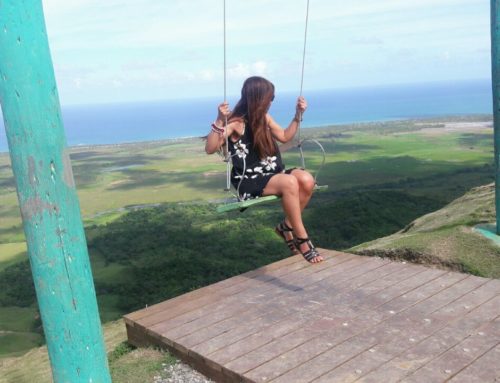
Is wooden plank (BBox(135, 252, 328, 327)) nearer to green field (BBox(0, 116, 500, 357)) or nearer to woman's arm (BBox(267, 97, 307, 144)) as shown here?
woman's arm (BBox(267, 97, 307, 144))

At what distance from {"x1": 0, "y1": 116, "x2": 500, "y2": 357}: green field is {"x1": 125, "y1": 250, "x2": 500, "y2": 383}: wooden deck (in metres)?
24.2

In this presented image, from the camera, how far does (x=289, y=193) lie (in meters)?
4.57

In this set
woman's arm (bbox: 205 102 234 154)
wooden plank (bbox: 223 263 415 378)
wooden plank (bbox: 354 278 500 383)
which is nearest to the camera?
wooden plank (bbox: 354 278 500 383)

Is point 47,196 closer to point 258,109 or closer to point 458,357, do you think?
point 258,109

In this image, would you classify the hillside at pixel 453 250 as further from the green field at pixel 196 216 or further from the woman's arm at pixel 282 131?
Result: the green field at pixel 196 216

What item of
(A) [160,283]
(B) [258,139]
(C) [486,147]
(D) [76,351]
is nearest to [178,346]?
(D) [76,351]

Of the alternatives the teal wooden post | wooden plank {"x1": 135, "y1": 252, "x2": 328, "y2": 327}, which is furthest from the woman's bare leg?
the teal wooden post

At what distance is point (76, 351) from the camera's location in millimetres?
2727

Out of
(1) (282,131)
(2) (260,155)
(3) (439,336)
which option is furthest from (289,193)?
(3) (439,336)

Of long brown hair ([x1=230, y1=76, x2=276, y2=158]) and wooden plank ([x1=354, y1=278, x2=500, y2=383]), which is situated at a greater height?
long brown hair ([x1=230, y1=76, x2=276, y2=158])

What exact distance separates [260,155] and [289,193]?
0.48 m

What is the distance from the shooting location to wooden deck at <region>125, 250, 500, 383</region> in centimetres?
330

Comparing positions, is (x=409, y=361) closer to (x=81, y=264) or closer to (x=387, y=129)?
(x=81, y=264)

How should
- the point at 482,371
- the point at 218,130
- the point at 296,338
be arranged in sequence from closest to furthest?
1. the point at 482,371
2. the point at 296,338
3. the point at 218,130
